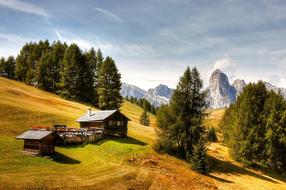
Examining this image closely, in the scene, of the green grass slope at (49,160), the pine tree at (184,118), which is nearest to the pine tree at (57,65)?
the green grass slope at (49,160)

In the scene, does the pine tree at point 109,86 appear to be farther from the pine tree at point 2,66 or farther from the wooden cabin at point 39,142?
the pine tree at point 2,66

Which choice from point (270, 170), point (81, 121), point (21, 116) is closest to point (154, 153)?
point (81, 121)

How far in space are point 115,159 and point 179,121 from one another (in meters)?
14.5

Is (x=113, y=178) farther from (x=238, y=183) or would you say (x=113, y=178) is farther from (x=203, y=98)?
(x=203, y=98)

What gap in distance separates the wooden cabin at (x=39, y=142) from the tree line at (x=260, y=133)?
35.4m

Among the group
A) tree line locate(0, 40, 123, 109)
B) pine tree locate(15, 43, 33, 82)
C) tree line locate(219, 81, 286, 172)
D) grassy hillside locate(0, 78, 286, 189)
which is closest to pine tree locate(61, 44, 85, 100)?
tree line locate(0, 40, 123, 109)

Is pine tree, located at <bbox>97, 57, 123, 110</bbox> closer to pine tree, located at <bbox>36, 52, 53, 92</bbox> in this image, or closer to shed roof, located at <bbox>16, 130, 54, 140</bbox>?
pine tree, located at <bbox>36, 52, 53, 92</bbox>

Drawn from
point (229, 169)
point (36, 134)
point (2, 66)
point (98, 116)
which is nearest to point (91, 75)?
point (98, 116)

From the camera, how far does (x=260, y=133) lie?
61.0 m

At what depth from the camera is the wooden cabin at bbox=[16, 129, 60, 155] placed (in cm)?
4469

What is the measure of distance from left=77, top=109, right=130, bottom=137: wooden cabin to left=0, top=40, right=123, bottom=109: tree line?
2571cm

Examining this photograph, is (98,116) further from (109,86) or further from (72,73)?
(72,73)

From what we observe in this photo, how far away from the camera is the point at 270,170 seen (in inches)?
2405

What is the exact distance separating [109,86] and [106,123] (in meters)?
32.5
